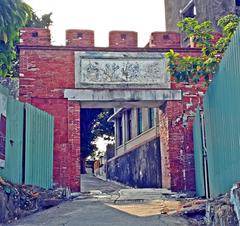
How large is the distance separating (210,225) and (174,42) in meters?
8.61

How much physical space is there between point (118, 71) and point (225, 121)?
23.5 feet

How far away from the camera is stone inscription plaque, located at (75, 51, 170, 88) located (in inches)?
579

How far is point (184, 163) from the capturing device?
14.7 metres

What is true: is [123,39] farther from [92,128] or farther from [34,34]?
[92,128]

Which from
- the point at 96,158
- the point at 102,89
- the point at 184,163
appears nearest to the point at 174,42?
the point at 102,89

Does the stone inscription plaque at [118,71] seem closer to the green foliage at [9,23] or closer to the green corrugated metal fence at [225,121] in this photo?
the green foliage at [9,23]

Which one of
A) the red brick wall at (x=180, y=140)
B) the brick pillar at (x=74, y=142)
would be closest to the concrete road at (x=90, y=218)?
the brick pillar at (x=74, y=142)

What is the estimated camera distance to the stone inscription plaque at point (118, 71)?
14.7 m

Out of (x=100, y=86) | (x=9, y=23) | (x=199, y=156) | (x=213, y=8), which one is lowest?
(x=199, y=156)

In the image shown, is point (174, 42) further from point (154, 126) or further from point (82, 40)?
point (154, 126)

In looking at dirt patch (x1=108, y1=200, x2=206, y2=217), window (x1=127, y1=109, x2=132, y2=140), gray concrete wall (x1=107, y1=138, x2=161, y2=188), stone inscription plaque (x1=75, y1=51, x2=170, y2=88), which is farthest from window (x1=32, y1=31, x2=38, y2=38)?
window (x1=127, y1=109, x2=132, y2=140)

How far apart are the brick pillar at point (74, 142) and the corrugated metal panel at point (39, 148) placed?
1.24 metres

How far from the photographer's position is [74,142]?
14422mm

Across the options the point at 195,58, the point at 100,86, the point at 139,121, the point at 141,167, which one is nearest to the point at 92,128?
the point at 139,121
